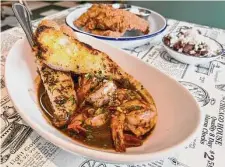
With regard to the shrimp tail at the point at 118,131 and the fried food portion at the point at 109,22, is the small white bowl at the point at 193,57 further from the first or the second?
the shrimp tail at the point at 118,131

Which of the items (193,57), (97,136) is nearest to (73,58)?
(97,136)

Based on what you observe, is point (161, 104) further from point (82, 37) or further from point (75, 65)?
point (82, 37)

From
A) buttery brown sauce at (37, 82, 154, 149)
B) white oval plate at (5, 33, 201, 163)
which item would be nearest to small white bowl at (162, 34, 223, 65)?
white oval plate at (5, 33, 201, 163)

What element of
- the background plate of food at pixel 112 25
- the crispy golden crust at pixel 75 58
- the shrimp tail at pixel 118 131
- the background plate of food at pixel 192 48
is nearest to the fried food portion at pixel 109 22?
the background plate of food at pixel 112 25

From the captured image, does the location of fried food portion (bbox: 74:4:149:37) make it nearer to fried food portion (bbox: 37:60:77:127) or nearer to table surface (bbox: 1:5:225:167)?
table surface (bbox: 1:5:225:167)

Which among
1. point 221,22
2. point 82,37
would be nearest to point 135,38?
point 82,37

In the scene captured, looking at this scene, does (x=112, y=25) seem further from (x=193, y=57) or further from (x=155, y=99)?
(x=155, y=99)
